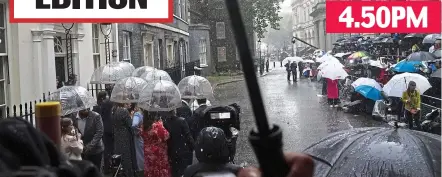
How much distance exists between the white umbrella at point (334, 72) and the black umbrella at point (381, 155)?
11.8 m

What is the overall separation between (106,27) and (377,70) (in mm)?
8874

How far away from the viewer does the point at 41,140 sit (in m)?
1.08

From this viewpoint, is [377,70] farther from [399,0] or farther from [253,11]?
[253,11]

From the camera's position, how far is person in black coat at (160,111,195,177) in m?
6.41

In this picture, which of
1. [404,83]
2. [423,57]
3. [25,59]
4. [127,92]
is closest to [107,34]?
[25,59]

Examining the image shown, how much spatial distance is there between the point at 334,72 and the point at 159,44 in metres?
8.43

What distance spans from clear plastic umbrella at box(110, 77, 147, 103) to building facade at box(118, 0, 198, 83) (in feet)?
23.4

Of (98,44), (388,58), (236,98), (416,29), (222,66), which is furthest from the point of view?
(222,66)

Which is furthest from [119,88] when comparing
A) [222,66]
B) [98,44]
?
[222,66]

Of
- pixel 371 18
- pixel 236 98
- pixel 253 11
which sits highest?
pixel 253 11

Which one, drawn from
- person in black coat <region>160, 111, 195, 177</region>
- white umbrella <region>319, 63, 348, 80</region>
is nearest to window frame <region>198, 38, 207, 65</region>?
white umbrella <region>319, 63, 348, 80</region>

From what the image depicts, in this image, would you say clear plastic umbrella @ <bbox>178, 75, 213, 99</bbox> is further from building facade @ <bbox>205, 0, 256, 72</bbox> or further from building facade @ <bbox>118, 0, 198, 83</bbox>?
building facade @ <bbox>205, 0, 256, 72</bbox>

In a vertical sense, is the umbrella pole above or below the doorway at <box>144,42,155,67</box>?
below

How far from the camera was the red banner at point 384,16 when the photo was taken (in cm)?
352
